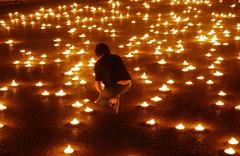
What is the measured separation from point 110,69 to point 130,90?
160cm

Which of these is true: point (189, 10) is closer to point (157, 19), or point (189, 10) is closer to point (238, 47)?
point (157, 19)

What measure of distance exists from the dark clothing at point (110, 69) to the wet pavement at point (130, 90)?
61 cm

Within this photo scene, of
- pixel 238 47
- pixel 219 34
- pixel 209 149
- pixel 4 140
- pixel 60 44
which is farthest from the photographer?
pixel 219 34

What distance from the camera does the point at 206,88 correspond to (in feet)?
26.1

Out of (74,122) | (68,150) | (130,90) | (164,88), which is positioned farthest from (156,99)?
(68,150)

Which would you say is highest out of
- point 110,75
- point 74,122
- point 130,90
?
point 110,75

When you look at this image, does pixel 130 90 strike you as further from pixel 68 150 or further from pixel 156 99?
pixel 68 150

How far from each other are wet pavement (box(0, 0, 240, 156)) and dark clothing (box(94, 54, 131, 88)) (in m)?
0.61

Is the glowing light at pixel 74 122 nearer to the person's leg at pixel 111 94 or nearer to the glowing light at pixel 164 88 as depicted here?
the person's leg at pixel 111 94

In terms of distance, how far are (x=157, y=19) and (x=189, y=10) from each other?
3.01m

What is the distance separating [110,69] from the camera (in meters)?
6.41

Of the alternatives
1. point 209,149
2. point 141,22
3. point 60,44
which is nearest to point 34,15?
point 141,22

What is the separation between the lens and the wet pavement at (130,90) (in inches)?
223

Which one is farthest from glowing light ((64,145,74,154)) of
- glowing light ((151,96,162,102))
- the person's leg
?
glowing light ((151,96,162,102))
